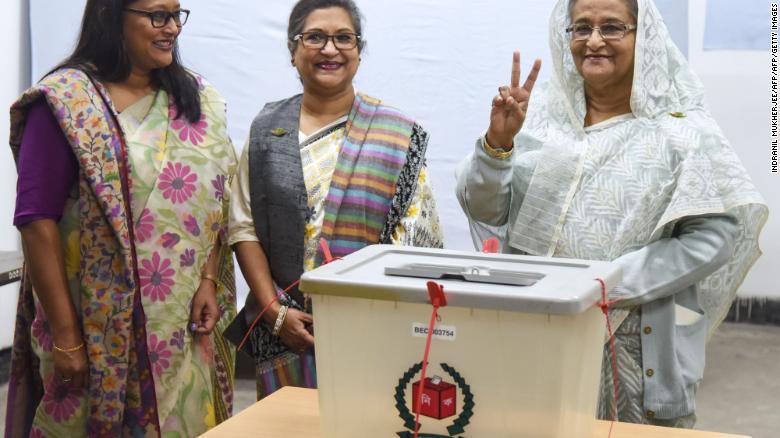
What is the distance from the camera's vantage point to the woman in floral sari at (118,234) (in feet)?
6.49

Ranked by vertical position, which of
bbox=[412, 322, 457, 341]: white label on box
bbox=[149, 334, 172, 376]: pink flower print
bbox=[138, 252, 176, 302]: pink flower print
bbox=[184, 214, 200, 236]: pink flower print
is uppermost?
bbox=[412, 322, 457, 341]: white label on box

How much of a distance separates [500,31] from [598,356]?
7.22 feet

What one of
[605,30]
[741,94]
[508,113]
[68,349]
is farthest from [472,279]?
[741,94]

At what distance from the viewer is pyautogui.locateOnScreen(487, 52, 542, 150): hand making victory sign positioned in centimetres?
179

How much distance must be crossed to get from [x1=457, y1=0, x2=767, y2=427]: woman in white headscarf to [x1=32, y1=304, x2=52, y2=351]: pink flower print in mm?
916

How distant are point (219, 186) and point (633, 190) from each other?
0.89 m

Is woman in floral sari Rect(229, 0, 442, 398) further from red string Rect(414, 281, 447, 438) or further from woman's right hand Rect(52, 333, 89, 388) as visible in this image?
red string Rect(414, 281, 447, 438)

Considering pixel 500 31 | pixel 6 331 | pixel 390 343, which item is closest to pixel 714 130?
pixel 390 343

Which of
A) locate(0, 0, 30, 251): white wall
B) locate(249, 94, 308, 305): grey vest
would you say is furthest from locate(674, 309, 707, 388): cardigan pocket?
locate(0, 0, 30, 251): white wall

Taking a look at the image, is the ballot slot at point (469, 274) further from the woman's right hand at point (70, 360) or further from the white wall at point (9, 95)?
the white wall at point (9, 95)

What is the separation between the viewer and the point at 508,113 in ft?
5.91

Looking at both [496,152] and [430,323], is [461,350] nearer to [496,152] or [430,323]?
[430,323]

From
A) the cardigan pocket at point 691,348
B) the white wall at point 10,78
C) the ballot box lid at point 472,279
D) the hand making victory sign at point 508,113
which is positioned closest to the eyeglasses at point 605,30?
the hand making victory sign at point 508,113

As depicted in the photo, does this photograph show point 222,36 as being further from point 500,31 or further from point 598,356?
point 598,356
